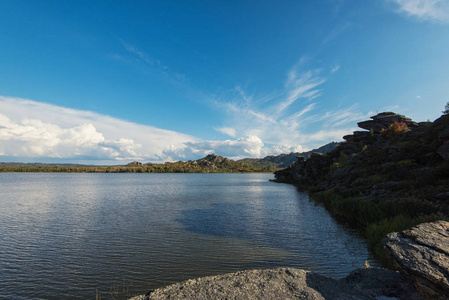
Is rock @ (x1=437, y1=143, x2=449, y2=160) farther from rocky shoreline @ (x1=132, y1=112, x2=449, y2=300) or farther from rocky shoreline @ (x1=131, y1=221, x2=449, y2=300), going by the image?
rocky shoreline @ (x1=131, y1=221, x2=449, y2=300)

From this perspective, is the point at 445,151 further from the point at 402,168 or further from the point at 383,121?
the point at 383,121

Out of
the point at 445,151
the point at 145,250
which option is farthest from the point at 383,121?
the point at 145,250

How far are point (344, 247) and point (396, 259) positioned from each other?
1087 cm

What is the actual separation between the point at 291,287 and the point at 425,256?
5429 mm

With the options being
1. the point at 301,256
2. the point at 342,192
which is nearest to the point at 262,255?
the point at 301,256

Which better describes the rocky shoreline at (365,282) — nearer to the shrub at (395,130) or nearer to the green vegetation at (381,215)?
the green vegetation at (381,215)

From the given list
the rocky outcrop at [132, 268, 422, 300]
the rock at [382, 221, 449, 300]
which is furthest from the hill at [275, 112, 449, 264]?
the rocky outcrop at [132, 268, 422, 300]

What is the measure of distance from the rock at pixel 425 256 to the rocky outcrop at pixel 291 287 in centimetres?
94

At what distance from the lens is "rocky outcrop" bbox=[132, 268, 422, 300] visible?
891cm

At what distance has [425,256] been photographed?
9.02 metres

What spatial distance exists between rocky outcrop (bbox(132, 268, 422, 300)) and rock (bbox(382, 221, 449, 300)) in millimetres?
936

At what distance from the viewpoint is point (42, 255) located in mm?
18000

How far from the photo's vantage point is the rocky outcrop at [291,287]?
29.2ft

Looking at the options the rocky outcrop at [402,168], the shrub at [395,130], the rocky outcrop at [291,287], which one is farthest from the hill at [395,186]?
the shrub at [395,130]
